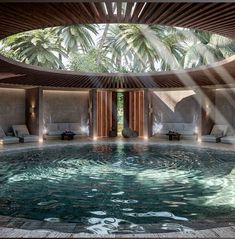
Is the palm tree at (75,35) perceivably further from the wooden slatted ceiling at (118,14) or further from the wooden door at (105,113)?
the wooden slatted ceiling at (118,14)

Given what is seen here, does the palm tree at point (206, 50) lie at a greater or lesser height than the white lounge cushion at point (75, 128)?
greater

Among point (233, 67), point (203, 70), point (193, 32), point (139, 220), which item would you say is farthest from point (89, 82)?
point (193, 32)

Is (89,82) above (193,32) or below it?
below

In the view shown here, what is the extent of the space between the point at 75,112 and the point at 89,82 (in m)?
4.05

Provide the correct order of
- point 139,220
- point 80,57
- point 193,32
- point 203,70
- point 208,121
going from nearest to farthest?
point 139,220 → point 203,70 → point 208,121 → point 193,32 → point 80,57

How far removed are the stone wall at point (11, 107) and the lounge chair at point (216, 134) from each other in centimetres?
1090

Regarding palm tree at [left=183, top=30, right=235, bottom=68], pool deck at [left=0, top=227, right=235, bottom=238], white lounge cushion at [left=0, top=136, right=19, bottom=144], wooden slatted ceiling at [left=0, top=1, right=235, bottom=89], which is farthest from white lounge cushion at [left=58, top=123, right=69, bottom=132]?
pool deck at [left=0, top=227, right=235, bottom=238]

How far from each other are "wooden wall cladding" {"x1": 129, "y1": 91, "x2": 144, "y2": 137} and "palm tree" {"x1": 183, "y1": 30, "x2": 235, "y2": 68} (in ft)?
23.6

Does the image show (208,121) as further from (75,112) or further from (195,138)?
(75,112)

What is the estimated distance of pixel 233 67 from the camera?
10758mm

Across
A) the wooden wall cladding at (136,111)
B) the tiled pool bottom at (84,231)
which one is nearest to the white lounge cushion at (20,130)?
the wooden wall cladding at (136,111)

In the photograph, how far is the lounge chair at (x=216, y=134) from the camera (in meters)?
16.2

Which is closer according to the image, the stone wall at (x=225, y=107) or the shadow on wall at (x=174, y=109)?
the stone wall at (x=225, y=107)

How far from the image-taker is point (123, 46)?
1133 inches
